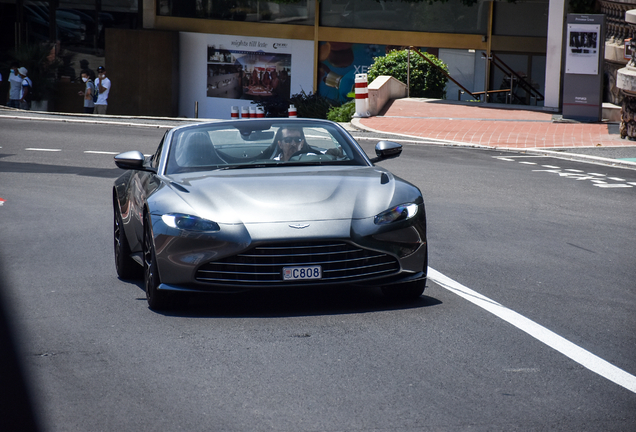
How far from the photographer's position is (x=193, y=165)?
751 cm

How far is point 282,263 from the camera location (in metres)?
6.38

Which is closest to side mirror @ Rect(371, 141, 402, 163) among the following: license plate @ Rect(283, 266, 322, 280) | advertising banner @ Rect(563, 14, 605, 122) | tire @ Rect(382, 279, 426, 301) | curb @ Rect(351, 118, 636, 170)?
tire @ Rect(382, 279, 426, 301)

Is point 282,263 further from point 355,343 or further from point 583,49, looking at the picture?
point 583,49

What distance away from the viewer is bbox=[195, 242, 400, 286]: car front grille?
6367 mm

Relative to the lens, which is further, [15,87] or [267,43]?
[267,43]

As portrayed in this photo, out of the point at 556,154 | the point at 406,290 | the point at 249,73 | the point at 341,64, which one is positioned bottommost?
the point at 406,290

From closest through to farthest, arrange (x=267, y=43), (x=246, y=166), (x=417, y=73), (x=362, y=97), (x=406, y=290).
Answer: (x=406, y=290) < (x=246, y=166) < (x=362, y=97) < (x=417, y=73) < (x=267, y=43)

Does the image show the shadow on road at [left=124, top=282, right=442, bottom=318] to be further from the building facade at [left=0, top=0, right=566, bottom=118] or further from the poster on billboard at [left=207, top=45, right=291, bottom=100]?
the poster on billboard at [left=207, top=45, right=291, bottom=100]

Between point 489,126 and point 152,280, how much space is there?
17824mm

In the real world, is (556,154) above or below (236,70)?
below

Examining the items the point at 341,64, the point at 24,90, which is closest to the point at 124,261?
the point at 24,90

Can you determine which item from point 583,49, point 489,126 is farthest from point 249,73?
point 583,49

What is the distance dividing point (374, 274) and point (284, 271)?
63 centimetres

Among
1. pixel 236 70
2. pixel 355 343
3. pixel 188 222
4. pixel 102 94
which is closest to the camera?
pixel 355 343
